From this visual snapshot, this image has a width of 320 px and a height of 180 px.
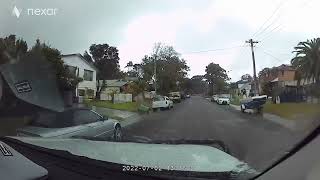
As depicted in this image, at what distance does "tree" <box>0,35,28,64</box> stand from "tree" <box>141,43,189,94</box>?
123cm

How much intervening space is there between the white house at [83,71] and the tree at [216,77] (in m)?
1.20

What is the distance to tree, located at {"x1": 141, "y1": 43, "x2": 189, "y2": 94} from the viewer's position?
16.3ft

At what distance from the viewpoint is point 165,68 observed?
17.6ft

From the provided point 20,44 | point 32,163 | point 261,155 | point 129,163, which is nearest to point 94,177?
point 129,163

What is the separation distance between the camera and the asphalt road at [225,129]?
12.8 feet

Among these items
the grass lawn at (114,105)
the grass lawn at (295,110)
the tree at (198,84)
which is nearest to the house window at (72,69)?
the grass lawn at (114,105)

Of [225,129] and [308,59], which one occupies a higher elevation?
[308,59]

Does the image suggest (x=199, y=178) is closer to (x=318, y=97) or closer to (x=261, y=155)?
(x=261, y=155)

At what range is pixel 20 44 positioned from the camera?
5.07 metres

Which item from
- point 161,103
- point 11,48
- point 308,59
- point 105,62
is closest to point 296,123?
point 308,59

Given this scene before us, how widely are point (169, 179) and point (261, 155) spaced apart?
0.79m

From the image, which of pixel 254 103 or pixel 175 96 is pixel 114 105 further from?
pixel 254 103

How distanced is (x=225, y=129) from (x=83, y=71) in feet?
5.22
